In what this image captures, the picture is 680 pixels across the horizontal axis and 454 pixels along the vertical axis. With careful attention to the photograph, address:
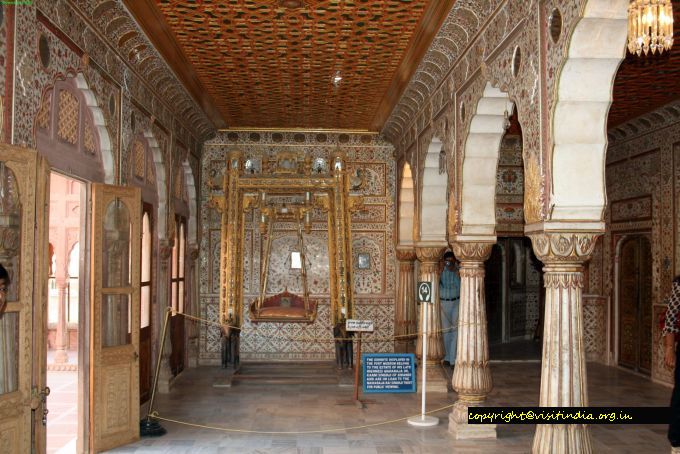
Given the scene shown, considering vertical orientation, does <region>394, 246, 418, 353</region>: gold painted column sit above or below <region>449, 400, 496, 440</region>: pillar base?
above

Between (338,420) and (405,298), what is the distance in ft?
13.6

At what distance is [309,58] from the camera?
7410mm

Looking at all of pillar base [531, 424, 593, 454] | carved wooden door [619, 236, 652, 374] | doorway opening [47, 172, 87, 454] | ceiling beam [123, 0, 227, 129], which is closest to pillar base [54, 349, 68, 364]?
doorway opening [47, 172, 87, 454]

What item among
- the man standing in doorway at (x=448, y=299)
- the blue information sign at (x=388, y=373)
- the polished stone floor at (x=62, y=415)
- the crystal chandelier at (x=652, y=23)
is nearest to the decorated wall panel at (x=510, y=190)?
the man standing in doorway at (x=448, y=299)

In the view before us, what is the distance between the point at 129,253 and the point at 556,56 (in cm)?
418

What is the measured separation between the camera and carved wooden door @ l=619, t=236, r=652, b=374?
10.1 metres

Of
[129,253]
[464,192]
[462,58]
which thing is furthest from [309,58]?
[129,253]

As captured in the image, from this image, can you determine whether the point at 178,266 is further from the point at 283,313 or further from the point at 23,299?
the point at 23,299

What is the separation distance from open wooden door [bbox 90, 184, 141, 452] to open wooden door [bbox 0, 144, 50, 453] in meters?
1.11

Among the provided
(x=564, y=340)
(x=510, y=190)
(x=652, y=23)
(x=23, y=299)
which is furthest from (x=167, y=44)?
(x=510, y=190)

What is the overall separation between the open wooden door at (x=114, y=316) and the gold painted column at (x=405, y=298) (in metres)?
5.55

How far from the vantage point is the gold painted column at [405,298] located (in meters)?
11.1

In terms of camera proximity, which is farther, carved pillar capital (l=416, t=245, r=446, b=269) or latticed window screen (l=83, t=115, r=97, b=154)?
carved pillar capital (l=416, t=245, r=446, b=269)

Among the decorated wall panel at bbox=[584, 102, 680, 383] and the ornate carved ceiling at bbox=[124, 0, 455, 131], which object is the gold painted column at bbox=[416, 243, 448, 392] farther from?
the decorated wall panel at bbox=[584, 102, 680, 383]
